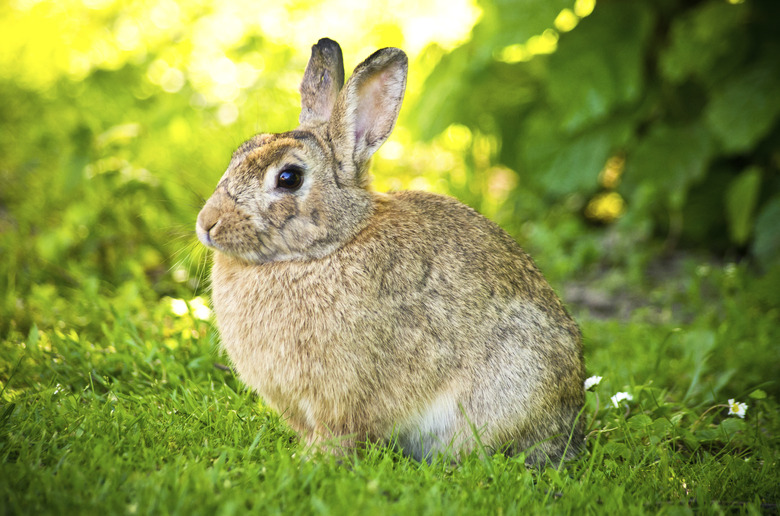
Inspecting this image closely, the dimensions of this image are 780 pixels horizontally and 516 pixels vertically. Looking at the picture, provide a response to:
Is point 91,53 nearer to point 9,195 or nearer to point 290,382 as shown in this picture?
point 9,195

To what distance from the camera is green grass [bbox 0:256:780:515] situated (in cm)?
224

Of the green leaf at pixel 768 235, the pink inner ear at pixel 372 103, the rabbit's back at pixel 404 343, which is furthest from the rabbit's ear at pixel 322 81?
the green leaf at pixel 768 235

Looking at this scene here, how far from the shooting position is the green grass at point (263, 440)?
2.24 meters

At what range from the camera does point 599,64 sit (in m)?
5.21

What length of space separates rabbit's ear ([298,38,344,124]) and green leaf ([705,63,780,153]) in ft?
9.90

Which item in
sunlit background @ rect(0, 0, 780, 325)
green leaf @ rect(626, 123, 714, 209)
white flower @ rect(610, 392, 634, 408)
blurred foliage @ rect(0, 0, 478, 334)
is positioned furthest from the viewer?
Answer: green leaf @ rect(626, 123, 714, 209)

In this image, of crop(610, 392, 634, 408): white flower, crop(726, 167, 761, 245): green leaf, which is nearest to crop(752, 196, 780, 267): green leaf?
crop(726, 167, 761, 245): green leaf

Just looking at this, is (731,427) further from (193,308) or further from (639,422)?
(193,308)

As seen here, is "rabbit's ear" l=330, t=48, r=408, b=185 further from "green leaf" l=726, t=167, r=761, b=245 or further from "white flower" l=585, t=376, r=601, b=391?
"green leaf" l=726, t=167, r=761, b=245

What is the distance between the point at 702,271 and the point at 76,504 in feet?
14.2

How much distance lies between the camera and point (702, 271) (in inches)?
199

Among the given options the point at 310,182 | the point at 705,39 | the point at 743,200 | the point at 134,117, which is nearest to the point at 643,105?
the point at 705,39

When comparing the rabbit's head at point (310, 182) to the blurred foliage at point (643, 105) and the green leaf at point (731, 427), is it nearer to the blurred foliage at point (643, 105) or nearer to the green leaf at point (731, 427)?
the green leaf at point (731, 427)

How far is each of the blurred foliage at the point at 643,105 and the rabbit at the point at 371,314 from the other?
2.43 m
